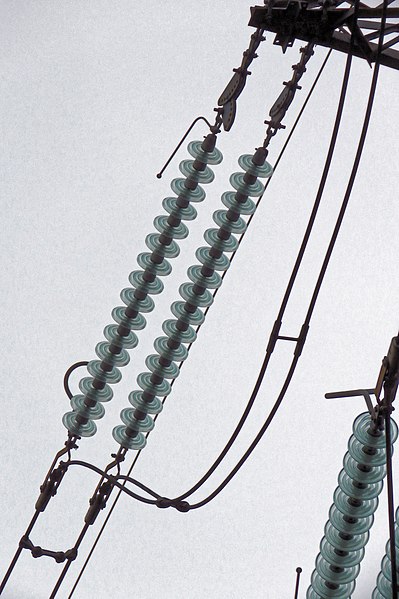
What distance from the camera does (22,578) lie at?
164 inches

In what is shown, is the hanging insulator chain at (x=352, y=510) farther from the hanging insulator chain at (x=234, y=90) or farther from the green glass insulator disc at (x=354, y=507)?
the hanging insulator chain at (x=234, y=90)

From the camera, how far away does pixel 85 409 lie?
2.42m

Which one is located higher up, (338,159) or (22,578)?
(338,159)

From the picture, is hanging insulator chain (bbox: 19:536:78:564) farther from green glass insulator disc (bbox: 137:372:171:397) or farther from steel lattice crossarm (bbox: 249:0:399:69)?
steel lattice crossarm (bbox: 249:0:399:69)

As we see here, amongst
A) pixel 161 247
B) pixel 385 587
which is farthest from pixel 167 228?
pixel 385 587

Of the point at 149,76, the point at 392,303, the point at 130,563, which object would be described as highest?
the point at 149,76

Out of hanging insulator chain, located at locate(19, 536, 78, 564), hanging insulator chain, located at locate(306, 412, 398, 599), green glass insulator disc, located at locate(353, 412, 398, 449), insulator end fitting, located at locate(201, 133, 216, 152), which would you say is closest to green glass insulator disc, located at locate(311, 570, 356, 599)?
hanging insulator chain, located at locate(306, 412, 398, 599)

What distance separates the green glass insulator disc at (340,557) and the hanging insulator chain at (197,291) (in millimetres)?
729

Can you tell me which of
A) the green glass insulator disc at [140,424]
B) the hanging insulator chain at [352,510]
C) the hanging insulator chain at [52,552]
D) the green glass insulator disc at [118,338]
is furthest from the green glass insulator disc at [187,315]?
the hanging insulator chain at [352,510]

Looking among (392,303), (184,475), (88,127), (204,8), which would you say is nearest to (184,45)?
(204,8)

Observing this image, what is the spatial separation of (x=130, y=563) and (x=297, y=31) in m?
A: 2.82

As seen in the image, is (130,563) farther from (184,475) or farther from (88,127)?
(88,127)

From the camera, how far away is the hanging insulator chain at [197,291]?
7.64 feet

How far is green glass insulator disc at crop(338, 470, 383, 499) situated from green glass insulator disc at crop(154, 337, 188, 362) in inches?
29.2
